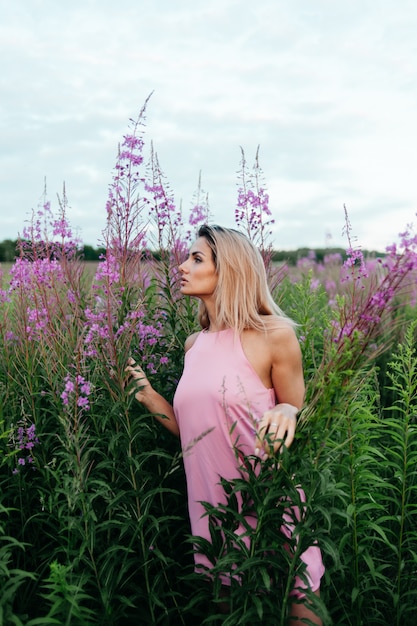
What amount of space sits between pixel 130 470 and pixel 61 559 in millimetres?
748

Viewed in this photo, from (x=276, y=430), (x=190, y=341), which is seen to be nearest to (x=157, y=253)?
(x=190, y=341)

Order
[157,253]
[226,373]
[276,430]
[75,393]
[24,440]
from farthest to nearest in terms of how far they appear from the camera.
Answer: [157,253]
[24,440]
[226,373]
[75,393]
[276,430]

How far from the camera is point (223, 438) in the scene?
2.81 metres

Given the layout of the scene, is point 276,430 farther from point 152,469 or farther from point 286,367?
point 152,469

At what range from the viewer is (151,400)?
2.99 metres

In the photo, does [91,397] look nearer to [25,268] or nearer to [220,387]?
[220,387]

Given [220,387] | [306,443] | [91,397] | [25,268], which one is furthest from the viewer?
[25,268]

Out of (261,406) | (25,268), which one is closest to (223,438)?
(261,406)

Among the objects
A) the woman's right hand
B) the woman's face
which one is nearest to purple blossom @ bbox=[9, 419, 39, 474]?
the woman's right hand

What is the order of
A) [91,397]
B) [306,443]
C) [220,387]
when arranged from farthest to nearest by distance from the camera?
1. [91,397]
2. [220,387]
3. [306,443]

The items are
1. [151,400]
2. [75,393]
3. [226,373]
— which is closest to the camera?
[75,393]

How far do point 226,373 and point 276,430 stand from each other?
20.3 inches

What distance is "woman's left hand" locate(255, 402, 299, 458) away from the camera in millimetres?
2348

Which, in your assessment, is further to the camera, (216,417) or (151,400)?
(151,400)
